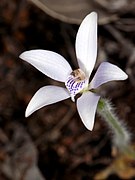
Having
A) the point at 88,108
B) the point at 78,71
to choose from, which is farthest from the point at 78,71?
the point at 88,108

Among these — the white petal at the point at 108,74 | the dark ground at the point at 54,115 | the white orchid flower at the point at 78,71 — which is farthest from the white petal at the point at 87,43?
the dark ground at the point at 54,115

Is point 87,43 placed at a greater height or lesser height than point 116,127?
greater

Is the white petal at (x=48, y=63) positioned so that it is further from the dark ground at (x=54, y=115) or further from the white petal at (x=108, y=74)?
the dark ground at (x=54, y=115)

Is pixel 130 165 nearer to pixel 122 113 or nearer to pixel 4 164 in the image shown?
pixel 122 113

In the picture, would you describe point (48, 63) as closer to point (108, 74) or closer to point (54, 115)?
point (108, 74)

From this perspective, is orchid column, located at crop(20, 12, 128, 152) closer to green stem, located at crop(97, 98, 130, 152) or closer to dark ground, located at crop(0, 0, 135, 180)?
green stem, located at crop(97, 98, 130, 152)

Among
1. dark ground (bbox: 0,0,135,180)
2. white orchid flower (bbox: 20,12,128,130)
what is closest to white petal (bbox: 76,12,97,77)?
white orchid flower (bbox: 20,12,128,130)

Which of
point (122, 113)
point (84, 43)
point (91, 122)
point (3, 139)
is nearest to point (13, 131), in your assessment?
point (3, 139)
